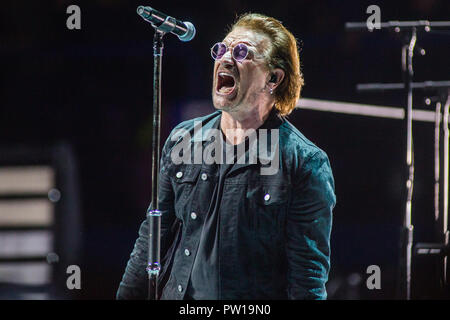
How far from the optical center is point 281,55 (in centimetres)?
221

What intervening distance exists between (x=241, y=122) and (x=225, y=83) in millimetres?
168

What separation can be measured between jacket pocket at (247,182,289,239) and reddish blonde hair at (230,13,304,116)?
1.42ft

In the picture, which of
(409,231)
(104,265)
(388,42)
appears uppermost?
(388,42)

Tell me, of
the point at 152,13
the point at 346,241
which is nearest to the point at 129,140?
the point at 346,241

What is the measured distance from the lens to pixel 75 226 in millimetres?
3990

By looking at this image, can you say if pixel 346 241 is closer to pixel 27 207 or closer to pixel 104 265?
pixel 104 265

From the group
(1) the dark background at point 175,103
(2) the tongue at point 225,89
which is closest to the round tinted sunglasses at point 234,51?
(2) the tongue at point 225,89

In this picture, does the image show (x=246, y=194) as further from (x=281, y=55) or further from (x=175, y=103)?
(x=175, y=103)

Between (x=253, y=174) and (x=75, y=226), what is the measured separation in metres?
2.36

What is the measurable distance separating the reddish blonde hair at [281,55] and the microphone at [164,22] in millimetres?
413

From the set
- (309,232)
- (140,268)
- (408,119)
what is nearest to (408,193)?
(408,119)

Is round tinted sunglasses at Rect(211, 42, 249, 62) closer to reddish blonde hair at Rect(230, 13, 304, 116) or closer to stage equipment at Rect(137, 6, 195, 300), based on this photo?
reddish blonde hair at Rect(230, 13, 304, 116)

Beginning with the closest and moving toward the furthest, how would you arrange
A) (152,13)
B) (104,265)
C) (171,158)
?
(152,13)
(171,158)
(104,265)

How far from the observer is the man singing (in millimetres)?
1928
